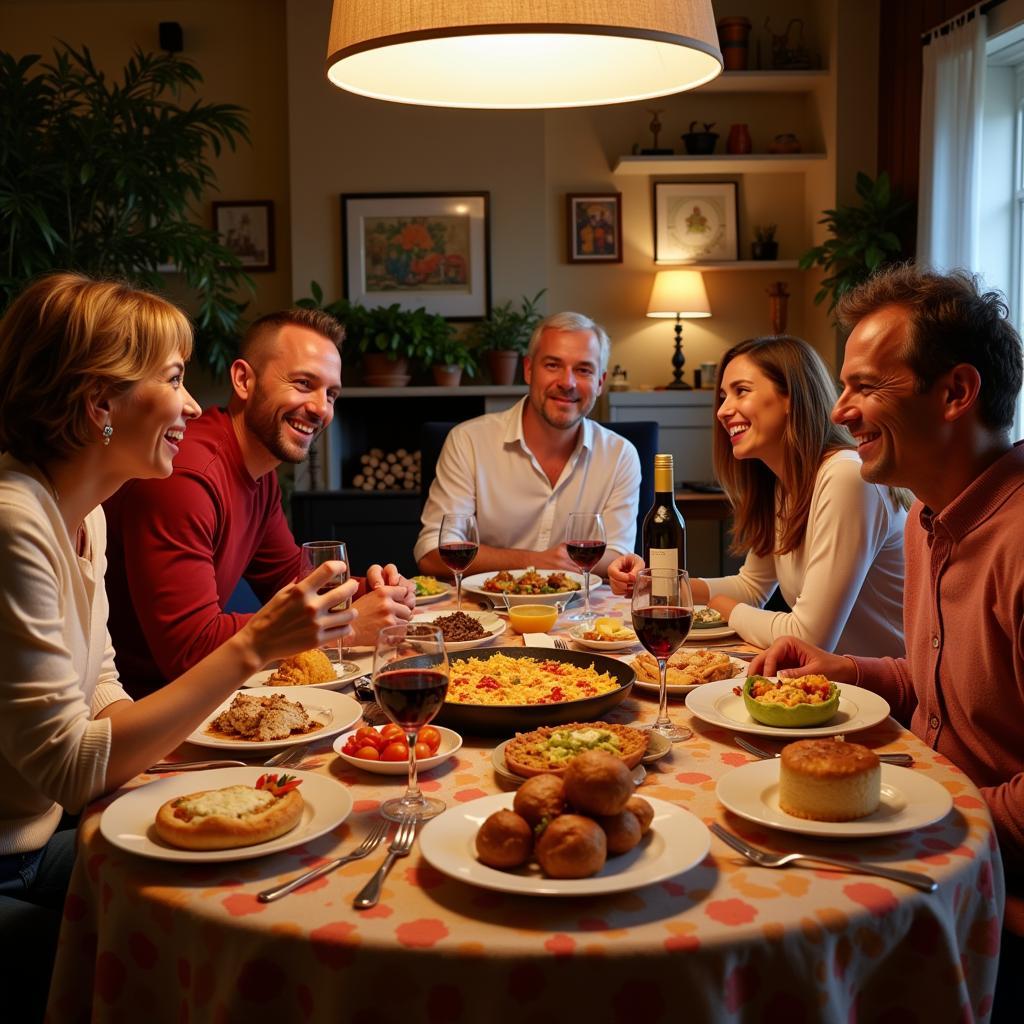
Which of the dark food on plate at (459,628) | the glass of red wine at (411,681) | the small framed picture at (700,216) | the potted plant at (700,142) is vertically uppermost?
the potted plant at (700,142)

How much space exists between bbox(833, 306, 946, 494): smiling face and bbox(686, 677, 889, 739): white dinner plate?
37 cm

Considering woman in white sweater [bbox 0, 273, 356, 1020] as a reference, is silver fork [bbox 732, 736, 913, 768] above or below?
below

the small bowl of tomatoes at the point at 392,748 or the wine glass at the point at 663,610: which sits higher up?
the wine glass at the point at 663,610

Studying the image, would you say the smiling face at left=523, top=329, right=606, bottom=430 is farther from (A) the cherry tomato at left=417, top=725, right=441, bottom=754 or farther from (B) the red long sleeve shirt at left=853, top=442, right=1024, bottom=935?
(A) the cherry tomato at left=417, top=725, right=441, bottom=754

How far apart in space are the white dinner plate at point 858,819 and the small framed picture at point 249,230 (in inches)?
214

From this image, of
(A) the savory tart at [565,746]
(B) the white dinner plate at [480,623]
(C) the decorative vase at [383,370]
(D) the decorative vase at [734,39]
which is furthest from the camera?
(C) the decorative vase at [383,370]

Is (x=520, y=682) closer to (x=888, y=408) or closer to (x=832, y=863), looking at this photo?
(x=832, y=863)

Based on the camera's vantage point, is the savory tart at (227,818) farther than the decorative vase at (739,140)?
No

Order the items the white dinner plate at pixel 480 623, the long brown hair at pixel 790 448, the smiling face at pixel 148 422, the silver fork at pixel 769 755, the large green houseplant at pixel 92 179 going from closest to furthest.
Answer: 1. the silver fork at pixel 769 755
2. the smiling face at pixel 148 422
3. the white dinner plate at pixel 480 623
4. the long brown hair at pixel 790 448
5. the large green houseplant at pixel 92 179

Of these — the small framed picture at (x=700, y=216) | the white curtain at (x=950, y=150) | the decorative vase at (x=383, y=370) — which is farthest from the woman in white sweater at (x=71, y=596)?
the small framed picture at (x=700, y=216)

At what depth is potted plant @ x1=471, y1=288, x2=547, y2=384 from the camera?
5.79 meters

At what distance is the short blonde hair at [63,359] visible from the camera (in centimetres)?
148

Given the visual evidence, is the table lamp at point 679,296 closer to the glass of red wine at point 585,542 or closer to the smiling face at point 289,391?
the smiling face at point 289,391

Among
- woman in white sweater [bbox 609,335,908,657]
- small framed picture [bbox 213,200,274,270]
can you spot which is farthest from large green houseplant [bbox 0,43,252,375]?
woman in white sweater [bbox 609,335,908,657]
